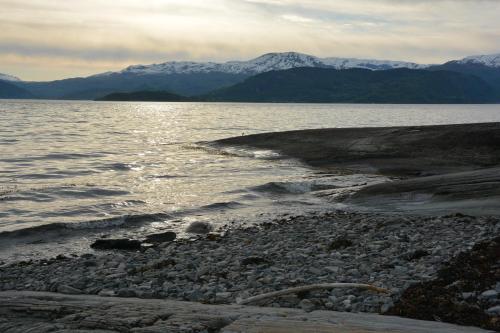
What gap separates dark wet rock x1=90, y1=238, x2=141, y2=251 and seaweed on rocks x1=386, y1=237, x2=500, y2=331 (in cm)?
1116

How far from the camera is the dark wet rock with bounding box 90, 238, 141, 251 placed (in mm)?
19031

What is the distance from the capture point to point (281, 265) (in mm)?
14328

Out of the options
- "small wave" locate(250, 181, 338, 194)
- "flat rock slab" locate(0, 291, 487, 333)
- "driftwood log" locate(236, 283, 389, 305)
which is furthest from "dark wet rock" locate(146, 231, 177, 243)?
"small wave" locate(250, 181, 338, 194)

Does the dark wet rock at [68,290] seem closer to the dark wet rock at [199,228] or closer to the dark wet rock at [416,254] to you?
the dark wet rock at [416,254]

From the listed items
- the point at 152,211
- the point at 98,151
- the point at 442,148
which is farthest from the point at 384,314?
the point at 98,151

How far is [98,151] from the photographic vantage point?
5619 centimetres

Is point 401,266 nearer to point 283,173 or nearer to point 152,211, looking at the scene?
point 152,211

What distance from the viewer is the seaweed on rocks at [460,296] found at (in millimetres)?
9609

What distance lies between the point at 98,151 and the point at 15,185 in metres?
23.2

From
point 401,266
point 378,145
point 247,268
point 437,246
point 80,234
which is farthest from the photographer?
point 378,145

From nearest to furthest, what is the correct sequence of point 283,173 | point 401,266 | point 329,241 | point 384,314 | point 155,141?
point 384,314, point 401,266, point 329,241, point 283,173, point 155,141

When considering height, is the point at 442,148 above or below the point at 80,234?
above

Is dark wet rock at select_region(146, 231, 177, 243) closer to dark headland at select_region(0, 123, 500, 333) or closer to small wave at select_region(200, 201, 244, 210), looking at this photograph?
dark headland at select_region(0, 123, 500, 333)

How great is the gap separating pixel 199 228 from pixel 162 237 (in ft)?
8.11
